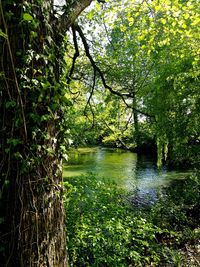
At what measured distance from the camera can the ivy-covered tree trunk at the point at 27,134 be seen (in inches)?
63.8

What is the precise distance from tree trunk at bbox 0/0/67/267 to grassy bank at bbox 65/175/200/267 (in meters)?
1.36

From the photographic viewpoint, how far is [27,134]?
65.2 inches

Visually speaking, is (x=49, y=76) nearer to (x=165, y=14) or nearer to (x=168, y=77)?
(x=165, y=14)

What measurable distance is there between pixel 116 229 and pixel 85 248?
546mm

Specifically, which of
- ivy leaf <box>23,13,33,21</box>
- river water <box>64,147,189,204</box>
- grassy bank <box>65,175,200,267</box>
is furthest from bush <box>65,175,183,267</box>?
river water <box>64,147,189,204</box>

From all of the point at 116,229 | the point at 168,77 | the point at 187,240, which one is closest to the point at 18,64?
the point at 116,229

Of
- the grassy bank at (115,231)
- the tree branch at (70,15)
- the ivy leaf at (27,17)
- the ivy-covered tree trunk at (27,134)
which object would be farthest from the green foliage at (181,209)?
the ivy leaf at (27,17)

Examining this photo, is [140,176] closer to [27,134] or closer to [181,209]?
[181,209]

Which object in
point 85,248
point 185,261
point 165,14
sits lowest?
point 185,261

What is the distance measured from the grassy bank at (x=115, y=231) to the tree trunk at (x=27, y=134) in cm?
136

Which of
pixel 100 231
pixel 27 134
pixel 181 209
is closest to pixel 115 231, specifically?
pixel 100 231

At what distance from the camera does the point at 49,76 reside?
177cm

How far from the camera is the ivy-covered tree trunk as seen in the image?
1.62 m

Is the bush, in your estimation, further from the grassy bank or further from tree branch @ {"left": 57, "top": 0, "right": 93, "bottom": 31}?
tree branch @ {"left": 57, "top": 0, "right": 93, "bottom": 31}
